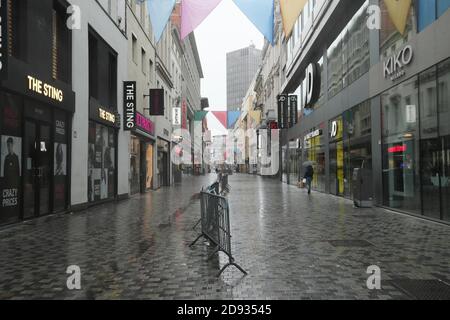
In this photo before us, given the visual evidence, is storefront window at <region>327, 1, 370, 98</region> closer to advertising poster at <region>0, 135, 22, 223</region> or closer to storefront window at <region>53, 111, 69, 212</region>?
storefront window at <region>53, 111, 69, 212</region>

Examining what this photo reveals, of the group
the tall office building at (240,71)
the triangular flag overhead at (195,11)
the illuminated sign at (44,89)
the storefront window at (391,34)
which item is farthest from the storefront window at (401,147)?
the tall office building at (240,71)

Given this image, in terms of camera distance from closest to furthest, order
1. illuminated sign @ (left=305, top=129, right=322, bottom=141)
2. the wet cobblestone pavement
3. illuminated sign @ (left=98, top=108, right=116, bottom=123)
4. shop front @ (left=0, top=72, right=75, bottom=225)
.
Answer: the wet cobblestone pavement < shop front @ (left=0, top=72, right=75, bottom=225) < illuminated sign @ (left=98, top=108, right=116, bottom=123) < illuminated sign @ (left=305, top=129, right=322, bottom=141)

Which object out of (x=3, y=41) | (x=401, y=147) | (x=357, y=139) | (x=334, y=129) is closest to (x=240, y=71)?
(x=334, y=129)

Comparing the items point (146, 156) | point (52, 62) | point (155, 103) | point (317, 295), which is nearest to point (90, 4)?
point (52, 62)

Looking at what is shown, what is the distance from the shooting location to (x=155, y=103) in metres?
25.0

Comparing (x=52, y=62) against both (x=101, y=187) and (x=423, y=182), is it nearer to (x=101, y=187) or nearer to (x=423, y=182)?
(x=101, y=187)

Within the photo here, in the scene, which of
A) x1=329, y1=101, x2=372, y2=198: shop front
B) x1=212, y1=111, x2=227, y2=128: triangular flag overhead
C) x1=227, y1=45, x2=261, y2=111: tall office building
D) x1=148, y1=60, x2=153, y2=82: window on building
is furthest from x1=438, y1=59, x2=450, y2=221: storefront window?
x1=227, y1=45, x2=261, y2=111: tall office building

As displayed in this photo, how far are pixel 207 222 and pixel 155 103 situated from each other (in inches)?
702

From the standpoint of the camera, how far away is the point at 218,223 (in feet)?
23.4

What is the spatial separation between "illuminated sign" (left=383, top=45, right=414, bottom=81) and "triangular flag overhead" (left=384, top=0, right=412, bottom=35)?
0.70m

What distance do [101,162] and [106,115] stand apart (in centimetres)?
186

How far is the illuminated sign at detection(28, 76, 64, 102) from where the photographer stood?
36.5 ft

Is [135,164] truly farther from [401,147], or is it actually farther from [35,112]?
[401,147]
